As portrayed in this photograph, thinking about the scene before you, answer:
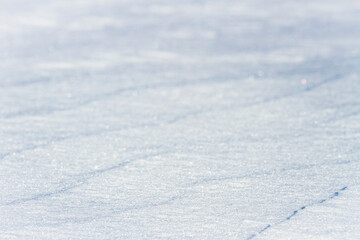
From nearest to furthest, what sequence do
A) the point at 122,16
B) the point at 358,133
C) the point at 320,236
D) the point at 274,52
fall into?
the point at 320,236
the point at 358,133
the point at 274,52
the point at 122,16

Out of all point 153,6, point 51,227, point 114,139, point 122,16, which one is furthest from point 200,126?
point 153,6

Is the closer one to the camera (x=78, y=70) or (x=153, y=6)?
(x=78, y=70)

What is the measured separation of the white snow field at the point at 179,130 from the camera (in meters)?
0.97

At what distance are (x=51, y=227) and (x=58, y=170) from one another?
0.24m

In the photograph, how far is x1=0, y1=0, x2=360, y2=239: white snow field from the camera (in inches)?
38.2

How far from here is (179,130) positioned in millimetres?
1414

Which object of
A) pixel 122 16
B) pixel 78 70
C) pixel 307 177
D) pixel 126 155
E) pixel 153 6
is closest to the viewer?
pixel 307 177

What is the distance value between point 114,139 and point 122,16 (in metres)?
1.69

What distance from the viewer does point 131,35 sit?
8.24ft

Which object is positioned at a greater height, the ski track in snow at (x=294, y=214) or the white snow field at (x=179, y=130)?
the white snow field at (x=179, y=130)

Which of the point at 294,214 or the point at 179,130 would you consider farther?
the point at 179,130

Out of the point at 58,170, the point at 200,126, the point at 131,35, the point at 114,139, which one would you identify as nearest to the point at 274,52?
the point at 131,35

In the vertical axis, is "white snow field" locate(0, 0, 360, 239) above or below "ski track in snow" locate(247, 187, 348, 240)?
above

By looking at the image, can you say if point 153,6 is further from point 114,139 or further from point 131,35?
point 114,139
